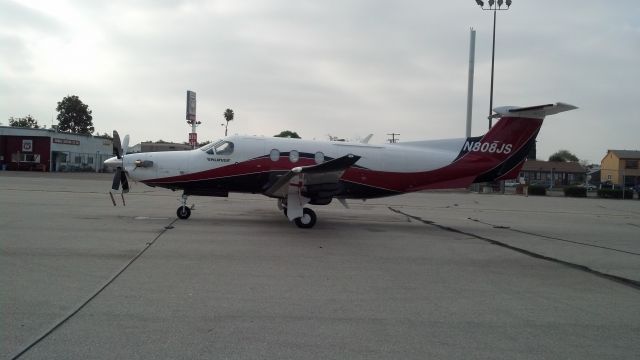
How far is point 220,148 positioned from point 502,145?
9.53 metres

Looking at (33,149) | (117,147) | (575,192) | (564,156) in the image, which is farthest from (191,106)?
(564,156)

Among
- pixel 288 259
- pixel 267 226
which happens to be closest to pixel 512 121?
pixel 267 226

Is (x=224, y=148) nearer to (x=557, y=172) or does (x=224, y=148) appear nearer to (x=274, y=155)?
(x=274, y=155)

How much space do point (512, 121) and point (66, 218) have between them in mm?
14583

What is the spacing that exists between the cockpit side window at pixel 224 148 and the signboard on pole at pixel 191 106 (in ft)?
58.4

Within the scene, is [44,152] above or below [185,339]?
above

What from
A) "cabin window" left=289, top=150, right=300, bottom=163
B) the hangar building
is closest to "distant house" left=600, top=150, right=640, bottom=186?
"cabin window" left=289, top=150, right=300, bottom=163

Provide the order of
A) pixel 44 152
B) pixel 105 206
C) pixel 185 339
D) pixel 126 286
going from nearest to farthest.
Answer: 1. pixel 185 339
2. pixel 126 286
3. pixel 105 206
4. pixel 44 152

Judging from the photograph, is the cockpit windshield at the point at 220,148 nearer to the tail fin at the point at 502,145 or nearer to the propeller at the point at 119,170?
the propeller at the point at 119,170

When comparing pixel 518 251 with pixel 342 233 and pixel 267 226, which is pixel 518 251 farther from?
pixel 267 226

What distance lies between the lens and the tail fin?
16.2 meters

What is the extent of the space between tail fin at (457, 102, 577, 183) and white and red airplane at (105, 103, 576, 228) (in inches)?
1.1

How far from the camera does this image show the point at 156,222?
13828 millimetres

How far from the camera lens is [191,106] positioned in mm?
32438
